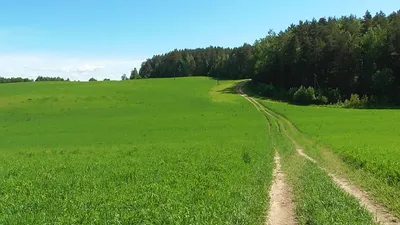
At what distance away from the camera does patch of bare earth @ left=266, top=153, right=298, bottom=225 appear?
12.8 metres

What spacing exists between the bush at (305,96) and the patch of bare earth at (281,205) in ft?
245

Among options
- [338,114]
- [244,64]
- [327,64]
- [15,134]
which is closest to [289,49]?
[327,64]

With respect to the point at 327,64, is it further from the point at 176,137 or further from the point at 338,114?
the point at 176,137

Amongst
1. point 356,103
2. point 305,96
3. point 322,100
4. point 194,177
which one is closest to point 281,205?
point 194,177

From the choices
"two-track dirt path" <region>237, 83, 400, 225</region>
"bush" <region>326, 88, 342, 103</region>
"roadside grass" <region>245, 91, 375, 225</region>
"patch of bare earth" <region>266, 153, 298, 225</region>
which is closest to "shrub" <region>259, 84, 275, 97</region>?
"bush" <region>326, 88, 342, 103</region>

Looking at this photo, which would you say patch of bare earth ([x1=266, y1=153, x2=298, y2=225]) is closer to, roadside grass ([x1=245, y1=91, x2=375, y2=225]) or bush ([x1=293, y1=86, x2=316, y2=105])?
roadside grass ([x1=245, y1=91, x2=375, y2=225])

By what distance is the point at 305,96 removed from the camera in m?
92.1

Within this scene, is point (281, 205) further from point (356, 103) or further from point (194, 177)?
point (356, 103)

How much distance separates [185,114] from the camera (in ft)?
243

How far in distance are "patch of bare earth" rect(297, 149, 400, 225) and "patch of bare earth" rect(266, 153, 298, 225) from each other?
104 inches

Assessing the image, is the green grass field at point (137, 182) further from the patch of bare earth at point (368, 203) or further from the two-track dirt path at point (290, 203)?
the patch of bare earth at point (368, 203)

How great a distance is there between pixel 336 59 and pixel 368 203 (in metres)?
93.2

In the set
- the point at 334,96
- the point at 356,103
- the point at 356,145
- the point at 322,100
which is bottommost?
the point at 356,145

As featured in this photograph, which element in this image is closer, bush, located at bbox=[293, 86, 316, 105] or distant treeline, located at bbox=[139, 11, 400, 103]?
bush, located at bbox=[293, 86, 316, 105]
